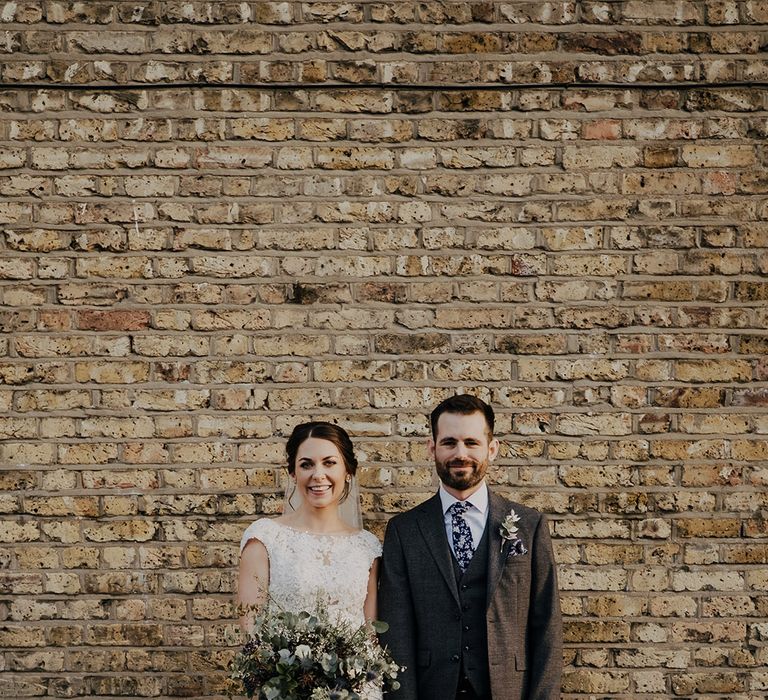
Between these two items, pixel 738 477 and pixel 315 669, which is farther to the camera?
pixel 738 477

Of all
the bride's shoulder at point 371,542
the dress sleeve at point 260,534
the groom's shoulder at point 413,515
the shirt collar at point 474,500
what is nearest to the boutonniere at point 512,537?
the shirt collar at point 474,500

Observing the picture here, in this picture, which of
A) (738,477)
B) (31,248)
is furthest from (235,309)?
(738,477)

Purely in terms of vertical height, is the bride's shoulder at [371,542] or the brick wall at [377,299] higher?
the brick wall at [377,299]

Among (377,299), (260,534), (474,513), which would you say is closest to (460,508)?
(474,513)

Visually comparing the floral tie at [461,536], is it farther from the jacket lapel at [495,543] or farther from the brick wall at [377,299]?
the brick wall at [377,299]

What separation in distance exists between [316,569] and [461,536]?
54 centimetres

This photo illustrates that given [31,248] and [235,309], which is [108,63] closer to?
[31,248]

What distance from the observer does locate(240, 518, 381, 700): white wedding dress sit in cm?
318

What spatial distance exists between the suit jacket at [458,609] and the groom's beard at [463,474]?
12cm

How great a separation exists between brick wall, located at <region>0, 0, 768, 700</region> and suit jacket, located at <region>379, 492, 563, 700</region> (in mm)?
583

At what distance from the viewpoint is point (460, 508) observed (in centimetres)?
321

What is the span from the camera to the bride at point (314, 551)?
3.20 meters

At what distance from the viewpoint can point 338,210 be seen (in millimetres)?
3816

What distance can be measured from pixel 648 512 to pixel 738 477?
1.35ft
